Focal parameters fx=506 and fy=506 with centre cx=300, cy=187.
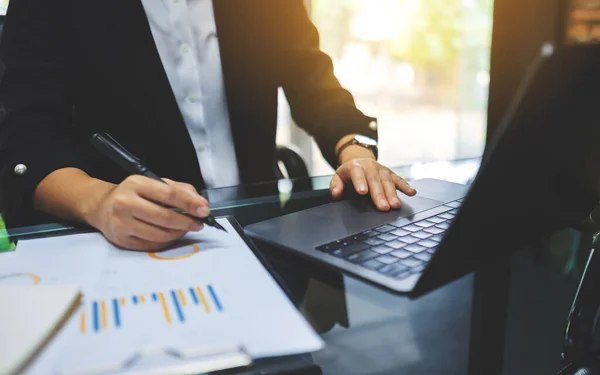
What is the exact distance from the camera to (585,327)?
0.53 metres

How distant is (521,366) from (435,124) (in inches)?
131

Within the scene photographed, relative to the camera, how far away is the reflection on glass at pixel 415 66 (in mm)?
2945

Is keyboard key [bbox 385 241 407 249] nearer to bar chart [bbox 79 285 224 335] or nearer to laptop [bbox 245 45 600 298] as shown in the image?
laptop [bbox 245 45 600 298]

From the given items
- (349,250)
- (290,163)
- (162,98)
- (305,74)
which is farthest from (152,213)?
(305,74)

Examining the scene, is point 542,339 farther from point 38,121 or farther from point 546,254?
point 38,121

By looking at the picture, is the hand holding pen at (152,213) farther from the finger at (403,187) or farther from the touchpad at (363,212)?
the finger at (403,187)

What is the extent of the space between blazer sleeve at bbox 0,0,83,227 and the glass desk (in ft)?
1.45

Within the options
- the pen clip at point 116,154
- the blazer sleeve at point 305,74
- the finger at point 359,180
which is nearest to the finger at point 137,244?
the pen clip at point 116,154

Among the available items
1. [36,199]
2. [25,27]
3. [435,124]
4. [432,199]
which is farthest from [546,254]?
[435,124]

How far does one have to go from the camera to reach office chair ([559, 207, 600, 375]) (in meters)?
0.49

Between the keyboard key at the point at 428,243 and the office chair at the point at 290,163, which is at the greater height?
the keyboard key at the point at 428,243

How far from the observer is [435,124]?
3.67m

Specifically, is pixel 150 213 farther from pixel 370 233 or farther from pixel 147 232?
pixel 370 233

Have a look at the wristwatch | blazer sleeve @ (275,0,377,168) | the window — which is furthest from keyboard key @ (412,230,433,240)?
the window
